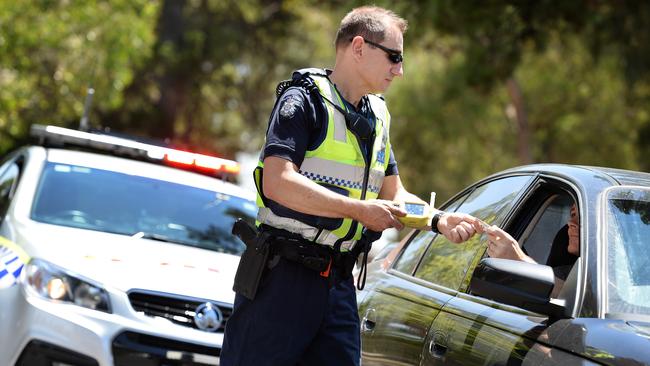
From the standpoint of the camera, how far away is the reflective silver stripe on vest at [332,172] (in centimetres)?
395

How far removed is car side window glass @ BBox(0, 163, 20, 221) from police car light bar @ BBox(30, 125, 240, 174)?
295mm

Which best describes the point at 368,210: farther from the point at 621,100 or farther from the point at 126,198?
the point at 621,100

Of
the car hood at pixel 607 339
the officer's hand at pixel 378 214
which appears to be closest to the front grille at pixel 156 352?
the officer's hand at pixel 378 214

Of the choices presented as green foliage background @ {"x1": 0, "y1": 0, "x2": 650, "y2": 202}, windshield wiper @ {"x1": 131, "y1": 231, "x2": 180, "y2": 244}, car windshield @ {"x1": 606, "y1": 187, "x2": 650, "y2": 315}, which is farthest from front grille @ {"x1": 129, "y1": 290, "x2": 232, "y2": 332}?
green foliage background @ {"x1": 0, "y1": 0, "x2": 650, "y2": 202}

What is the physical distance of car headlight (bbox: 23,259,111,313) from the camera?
19.1ft

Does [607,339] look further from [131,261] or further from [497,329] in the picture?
[131,261]

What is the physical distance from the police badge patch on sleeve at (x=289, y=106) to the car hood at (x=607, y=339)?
45.5 inches

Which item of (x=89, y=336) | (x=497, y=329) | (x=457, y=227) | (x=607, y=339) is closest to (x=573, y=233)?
(x=457, y=227)

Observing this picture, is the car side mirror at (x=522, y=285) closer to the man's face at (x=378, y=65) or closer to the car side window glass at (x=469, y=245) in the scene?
the car side window glass at (x=469, y=245)

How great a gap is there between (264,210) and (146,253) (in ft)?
8.13

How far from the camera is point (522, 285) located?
11.1 ft

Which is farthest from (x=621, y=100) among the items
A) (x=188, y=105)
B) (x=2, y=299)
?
(x=2, y=299)

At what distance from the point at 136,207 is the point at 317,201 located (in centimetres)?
350

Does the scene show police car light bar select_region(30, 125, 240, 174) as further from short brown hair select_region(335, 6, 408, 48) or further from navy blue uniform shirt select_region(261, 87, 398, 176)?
navy blue uniform shirt select_region(261, 87, 398, 176)
